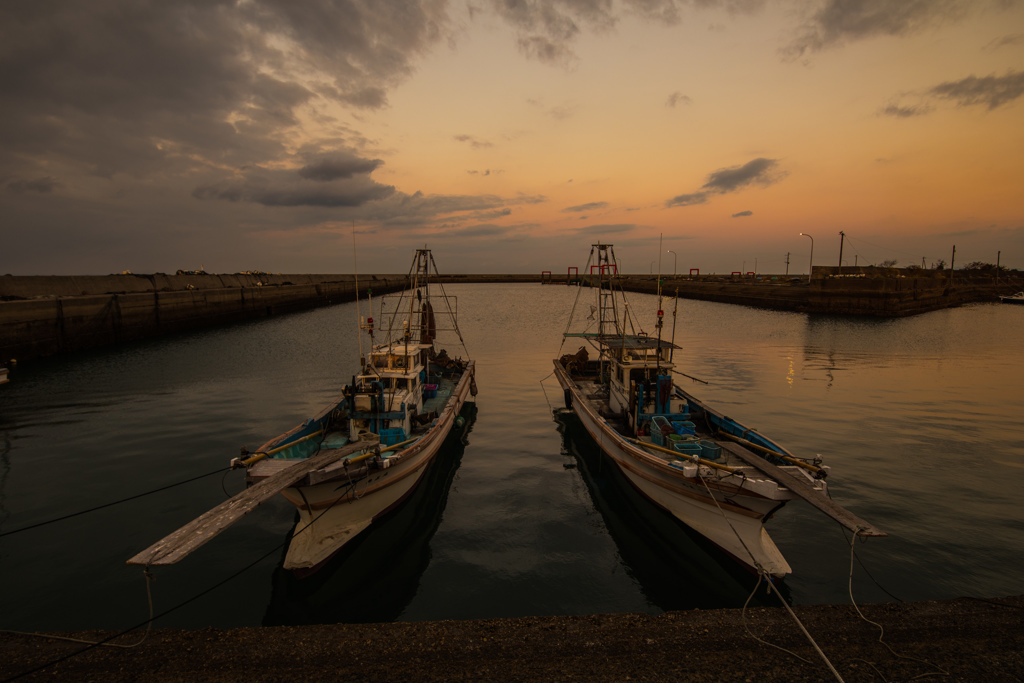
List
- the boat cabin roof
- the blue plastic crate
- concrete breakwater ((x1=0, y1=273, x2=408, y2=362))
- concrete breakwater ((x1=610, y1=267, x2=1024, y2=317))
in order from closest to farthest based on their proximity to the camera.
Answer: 1. the blue plastic crate
2. the boat cabin roof
3. concrete breakwater ((x1=0, y1=273, x2=408, y2=362))
4. concrete breakwater ((x1=610, y1=267, x2=1024, y2=317))

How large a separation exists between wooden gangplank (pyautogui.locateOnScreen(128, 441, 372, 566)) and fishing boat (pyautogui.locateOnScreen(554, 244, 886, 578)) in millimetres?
8988

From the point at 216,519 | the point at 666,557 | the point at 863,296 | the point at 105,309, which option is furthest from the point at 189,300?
the point at 863,296

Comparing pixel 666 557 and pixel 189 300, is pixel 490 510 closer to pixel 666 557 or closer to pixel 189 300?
pixel 666 557

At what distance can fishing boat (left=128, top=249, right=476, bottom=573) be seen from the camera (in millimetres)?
8188

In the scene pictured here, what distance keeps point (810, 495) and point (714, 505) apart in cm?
255

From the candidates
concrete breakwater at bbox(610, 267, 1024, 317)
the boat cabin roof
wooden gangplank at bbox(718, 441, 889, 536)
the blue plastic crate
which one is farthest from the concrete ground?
concrete breakwater at bbox(610, 267, 1024, 317)

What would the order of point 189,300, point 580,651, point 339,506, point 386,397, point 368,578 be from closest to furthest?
point 580,651
point 368,578
point 339,506
point 386,397
point 189,300

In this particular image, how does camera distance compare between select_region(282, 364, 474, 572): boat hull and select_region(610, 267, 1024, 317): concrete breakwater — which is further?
select_region(610, 267, 1024, 317): concrete breakwater

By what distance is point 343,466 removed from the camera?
407 inches

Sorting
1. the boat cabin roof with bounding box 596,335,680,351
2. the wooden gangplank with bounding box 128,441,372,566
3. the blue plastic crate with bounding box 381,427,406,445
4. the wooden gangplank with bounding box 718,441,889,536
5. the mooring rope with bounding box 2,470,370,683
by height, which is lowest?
the mooring rope with bounding box 2,470,370,683

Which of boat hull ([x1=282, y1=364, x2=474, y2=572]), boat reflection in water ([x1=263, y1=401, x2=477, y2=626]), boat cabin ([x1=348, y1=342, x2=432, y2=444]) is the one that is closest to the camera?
boat reflection in water ([x1=263, y1=401, x2=477, y2=626])

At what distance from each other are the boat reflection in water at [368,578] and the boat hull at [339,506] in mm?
380

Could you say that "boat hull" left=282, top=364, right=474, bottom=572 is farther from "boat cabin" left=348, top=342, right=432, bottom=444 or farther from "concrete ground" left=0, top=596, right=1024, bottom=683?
"concrete ground" left=0, top=596, right=1024, bottom=683

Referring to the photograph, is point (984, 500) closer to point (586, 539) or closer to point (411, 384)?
point (586, 539)
